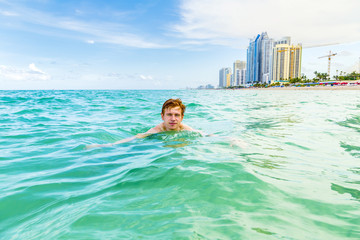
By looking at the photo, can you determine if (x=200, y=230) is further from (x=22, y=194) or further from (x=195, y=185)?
(x=22, y=194)

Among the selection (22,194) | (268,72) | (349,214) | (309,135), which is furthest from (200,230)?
(268,72)

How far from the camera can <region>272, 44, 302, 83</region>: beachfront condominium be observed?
146 metres

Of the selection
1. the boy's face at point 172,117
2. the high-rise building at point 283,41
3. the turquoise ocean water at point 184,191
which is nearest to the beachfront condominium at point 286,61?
the high-rise building at point 283,41

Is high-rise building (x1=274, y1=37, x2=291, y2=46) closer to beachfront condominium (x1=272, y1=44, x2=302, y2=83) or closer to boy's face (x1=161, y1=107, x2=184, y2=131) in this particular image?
beachfront condominium (x1=272, y1=44, x2=302, y2=83)

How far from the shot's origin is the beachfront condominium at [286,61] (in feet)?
480

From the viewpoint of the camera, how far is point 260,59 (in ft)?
558

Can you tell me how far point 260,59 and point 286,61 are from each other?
993 inches

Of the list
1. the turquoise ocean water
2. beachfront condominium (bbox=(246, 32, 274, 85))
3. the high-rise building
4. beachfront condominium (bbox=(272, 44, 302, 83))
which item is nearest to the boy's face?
the turquoise ocean water

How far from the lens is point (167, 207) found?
2.10 meters

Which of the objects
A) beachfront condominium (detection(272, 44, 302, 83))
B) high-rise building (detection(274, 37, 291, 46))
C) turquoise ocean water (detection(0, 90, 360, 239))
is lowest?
turquoise ocean water (detection(0, 90, 360, 239))

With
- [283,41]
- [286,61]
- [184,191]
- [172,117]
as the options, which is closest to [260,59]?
[283,41]

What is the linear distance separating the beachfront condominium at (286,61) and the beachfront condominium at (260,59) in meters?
6.56

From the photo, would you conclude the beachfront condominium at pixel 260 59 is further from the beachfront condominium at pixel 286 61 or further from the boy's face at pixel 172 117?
the boy's face at pixel 172 117

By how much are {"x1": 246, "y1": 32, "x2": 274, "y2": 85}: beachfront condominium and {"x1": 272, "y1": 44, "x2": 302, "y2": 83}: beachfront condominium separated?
258 inches
